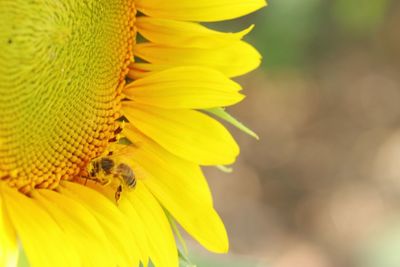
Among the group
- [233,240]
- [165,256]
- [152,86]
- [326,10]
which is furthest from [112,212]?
[326,10]

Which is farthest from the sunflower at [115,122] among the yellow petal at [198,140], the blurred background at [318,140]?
the blurred background at [318,140]

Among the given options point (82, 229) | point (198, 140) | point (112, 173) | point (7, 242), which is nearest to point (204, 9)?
point (198, 140)

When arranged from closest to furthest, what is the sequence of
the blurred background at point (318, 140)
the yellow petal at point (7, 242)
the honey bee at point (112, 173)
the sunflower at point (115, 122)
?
the yellow petal at point (7, 242) < the sunflower at point (115, 122) < the honey bee at point (112, 173) < the blurred background at point (318, 140)

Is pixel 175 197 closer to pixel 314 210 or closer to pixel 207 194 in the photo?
pixel 207 194

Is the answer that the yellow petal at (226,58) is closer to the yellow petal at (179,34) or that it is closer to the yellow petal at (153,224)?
the yellow petal at (179,34)

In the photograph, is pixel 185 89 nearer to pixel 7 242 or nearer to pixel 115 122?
pixel 115 122

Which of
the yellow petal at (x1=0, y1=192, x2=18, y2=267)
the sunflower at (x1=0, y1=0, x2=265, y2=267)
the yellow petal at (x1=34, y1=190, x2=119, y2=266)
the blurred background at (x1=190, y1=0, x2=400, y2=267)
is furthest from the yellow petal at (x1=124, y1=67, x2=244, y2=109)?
the blurred background at (x1=190, y1=0, x2=400, y2=267)

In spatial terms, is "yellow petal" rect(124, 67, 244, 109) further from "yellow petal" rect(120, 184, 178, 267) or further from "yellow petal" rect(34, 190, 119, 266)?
"yellow petal" rect(34, 190, 119, 266)
